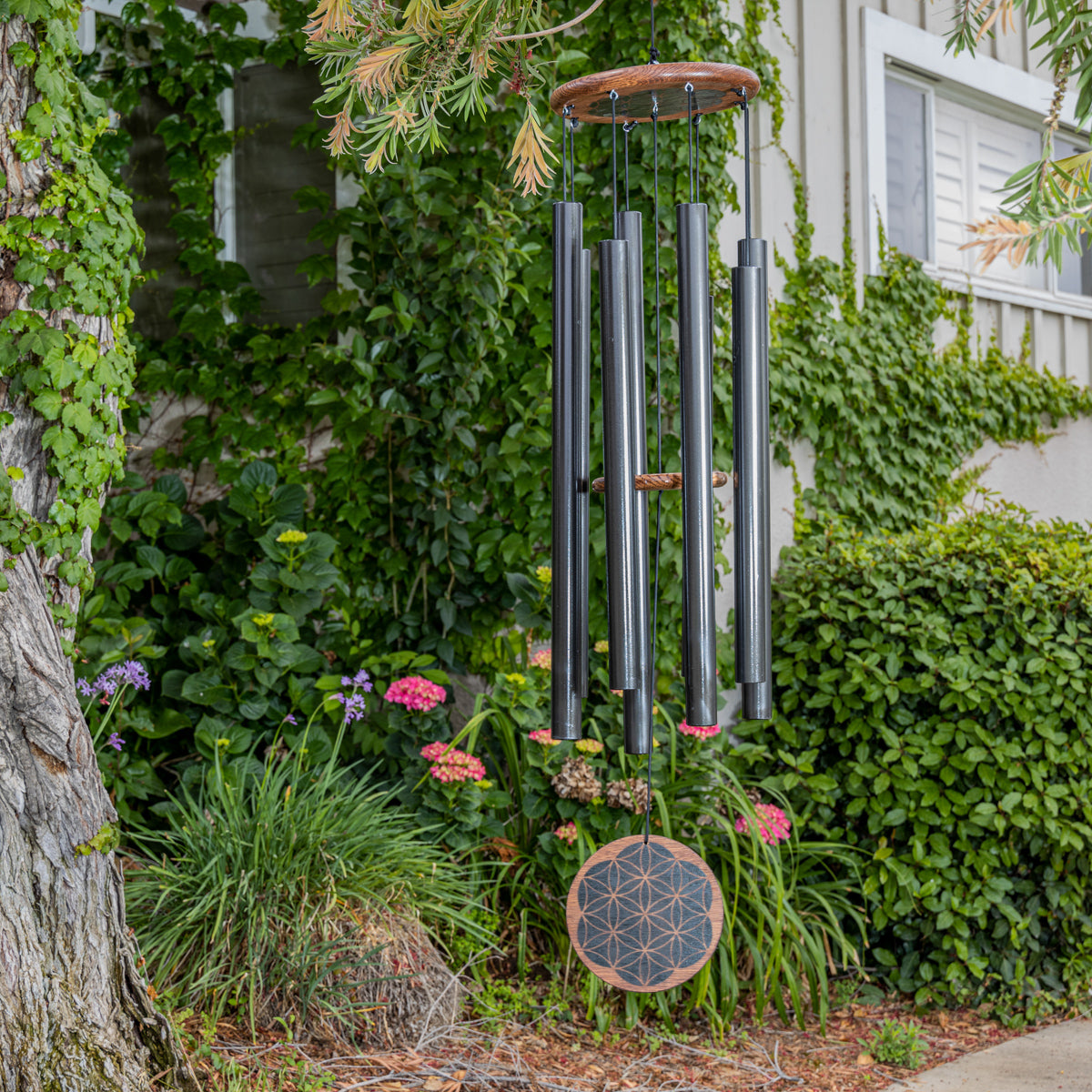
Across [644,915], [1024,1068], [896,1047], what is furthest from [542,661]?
[1024,1068]

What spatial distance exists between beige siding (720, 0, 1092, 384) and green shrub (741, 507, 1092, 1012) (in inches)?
62.1

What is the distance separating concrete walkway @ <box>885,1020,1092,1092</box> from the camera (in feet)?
11.1

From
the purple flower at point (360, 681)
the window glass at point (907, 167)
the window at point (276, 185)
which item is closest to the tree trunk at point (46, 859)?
the purple flower at point (360, 681)

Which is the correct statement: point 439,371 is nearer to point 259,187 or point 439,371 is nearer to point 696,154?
point 259,187

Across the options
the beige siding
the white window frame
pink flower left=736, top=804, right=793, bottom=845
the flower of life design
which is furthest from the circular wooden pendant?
the white window frame

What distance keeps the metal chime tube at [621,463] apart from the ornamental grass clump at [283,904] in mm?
1507

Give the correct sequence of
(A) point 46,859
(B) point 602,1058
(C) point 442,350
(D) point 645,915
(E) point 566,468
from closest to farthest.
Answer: (E) point 566,468 < (A) point 46,859 < (D) point 645,915 < (B) point 602,1058 < (C) point 442,350

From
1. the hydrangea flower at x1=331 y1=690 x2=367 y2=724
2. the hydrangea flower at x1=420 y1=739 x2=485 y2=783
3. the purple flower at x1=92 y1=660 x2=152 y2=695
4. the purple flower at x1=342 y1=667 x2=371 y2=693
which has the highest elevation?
the purple flower at x1=92 y1=660 x2=152 y2=695

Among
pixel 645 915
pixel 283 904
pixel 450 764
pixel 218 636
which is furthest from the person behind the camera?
pixel 218 636

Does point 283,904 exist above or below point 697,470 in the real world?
below

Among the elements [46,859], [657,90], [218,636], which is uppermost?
[657,90]

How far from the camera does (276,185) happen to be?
5180mm

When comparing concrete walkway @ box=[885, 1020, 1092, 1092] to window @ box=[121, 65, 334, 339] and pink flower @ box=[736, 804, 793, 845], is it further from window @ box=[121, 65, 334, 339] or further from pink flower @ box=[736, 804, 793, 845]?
window @ box=[121, 65, 334, 339]

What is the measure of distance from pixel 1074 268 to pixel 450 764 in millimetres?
5131
